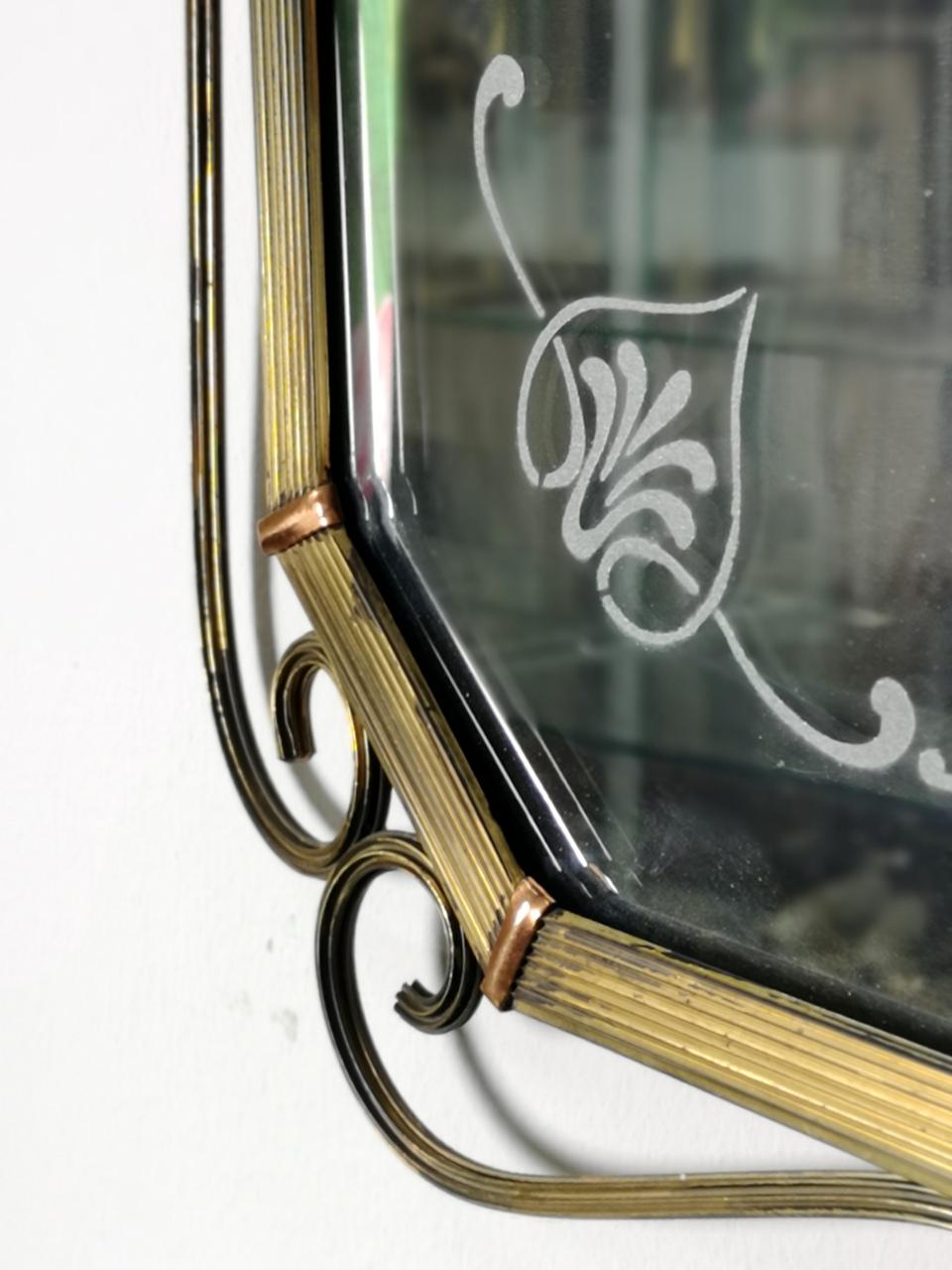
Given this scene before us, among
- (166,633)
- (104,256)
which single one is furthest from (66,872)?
(104,256)

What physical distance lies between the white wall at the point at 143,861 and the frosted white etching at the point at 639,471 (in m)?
0.13

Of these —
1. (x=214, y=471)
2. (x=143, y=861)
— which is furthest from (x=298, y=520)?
(x=143, y=861)

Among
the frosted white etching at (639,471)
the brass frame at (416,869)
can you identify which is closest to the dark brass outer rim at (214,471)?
the brass frame at (416,869)

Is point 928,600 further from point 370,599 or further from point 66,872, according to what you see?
point 66,872

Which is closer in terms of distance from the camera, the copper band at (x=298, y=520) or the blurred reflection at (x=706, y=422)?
the blurred reflection at (x=706, y=422)

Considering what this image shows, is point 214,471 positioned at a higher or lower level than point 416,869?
higher

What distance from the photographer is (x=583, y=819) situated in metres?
0.32

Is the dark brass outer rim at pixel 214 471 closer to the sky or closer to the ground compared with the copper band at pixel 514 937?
closer to the sky

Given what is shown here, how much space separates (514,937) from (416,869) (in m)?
0.05

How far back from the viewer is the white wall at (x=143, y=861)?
0.41m

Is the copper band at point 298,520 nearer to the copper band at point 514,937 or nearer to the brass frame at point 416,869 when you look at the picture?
the brass frame at point 416,869

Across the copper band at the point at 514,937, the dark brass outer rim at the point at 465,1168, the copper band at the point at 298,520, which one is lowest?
the dark brass outer rim at the point at 465,1168

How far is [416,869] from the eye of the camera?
358 mm

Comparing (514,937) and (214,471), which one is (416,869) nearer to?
(514,937)
